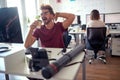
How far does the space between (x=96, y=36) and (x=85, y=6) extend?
294 cm

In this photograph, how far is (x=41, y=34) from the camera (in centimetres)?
205

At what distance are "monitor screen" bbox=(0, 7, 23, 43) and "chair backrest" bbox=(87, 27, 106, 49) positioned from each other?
218cm

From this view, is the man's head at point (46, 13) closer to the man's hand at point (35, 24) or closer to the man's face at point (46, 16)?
the man's face at point (46, 16)

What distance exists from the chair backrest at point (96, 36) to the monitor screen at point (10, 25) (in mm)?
2184

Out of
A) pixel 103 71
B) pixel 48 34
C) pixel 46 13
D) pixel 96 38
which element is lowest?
pixel 103 71

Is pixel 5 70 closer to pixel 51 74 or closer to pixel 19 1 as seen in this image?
pixel 51 74

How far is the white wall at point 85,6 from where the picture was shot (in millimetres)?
5754

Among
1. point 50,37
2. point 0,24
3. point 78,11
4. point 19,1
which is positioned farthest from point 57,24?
point 78,11

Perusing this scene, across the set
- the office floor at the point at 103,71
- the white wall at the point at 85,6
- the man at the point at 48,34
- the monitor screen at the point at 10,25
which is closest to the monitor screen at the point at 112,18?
the office floor at the point at 103,71

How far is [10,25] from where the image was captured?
4.66 ft

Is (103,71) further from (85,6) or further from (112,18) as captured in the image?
(85,6)

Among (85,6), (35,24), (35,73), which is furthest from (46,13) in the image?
(85,6)

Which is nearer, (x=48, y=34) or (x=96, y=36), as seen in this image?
(x=48, y=34)

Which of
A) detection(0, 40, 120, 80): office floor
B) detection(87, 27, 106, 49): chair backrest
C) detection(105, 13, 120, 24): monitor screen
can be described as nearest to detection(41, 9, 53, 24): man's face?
detection(0, 40, 120, 80): office floor
